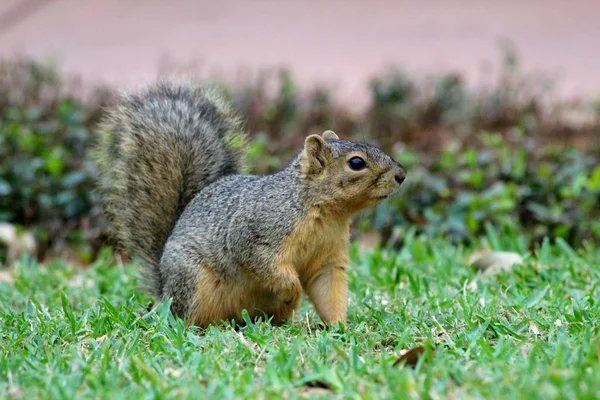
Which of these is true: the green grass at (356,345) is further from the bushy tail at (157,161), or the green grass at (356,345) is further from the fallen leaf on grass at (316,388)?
the bushy tail at (157,161)

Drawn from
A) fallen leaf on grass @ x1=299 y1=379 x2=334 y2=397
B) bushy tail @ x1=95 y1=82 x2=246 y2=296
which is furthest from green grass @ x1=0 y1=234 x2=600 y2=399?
bushy tail @ x1=95 y1=82 x2=246 y2=296

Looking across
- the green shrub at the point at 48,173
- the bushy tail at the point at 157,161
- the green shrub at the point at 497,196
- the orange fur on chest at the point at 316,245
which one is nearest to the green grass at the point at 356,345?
the orange fur on chest at the point at 316,245

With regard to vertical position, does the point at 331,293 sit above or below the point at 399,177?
below

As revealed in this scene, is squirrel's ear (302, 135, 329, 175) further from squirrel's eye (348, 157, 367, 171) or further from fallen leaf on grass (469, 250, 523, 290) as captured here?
fallen leaf on grass (469, 250, 523, 290)

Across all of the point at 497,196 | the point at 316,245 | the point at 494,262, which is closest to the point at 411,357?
the point at 316,245

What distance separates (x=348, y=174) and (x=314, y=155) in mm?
249

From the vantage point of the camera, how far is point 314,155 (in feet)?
14.6

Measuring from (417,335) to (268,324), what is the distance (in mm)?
775

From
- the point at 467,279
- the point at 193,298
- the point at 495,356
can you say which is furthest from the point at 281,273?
the point at 467,279

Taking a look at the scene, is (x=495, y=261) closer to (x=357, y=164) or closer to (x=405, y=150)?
(x=357, y=164)

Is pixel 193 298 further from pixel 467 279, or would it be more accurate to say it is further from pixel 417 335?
pixel 467 279

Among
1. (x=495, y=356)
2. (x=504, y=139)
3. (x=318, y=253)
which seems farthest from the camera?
(x=504, y=139)

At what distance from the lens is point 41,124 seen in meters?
9.48

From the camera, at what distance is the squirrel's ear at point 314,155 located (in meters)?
4.44
